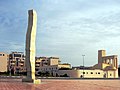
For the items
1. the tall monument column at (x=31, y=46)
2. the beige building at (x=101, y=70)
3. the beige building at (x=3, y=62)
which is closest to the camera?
the tall monument column at (x=31, y=46)

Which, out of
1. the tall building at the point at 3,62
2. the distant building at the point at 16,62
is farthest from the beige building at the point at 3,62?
the distant building at the point at 16,62

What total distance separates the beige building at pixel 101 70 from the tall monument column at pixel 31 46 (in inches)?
2164

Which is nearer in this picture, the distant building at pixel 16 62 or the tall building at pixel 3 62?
the tall building at pixel 3 62

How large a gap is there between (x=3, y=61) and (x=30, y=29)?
72539 mm

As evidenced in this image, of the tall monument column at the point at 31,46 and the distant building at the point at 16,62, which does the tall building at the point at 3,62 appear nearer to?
the distant building at the point at 16,62

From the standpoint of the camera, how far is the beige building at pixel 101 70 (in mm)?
80287

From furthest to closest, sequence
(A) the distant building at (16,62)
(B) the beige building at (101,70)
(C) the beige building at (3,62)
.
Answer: (A) the distant building at (16,62)
(C) the beige building at (3,62)
(B) the beige building at (101,70)

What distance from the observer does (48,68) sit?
92875 millimetres

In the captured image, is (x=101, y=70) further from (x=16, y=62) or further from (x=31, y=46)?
(x=31, y=46)

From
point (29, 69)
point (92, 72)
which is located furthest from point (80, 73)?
point (29, 69)

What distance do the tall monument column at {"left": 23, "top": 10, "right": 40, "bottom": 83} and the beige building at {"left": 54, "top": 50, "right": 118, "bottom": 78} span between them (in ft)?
180

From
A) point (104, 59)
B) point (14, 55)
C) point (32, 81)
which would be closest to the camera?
point (32, 81)

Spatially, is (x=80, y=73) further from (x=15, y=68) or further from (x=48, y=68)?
(x=15, y=68)

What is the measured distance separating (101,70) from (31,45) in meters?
66.0
